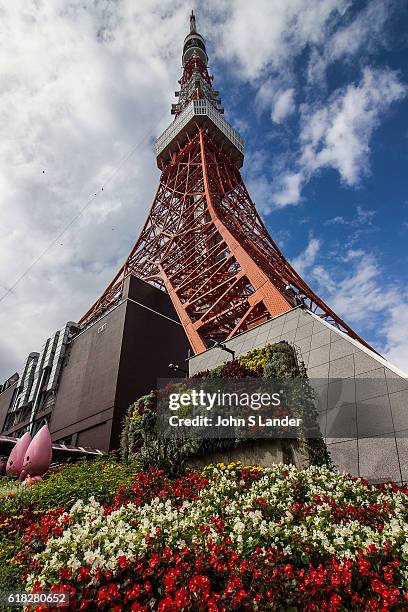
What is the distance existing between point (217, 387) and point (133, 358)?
965cm

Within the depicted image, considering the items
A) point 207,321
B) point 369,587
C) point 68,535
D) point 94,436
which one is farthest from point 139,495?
point 94,436

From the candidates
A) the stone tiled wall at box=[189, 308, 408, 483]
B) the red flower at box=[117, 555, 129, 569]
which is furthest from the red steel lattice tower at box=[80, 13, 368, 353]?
the red flower at box=[117, 555, 129, 569]

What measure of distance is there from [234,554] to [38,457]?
22.1 feet

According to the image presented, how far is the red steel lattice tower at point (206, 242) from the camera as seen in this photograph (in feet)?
50.2

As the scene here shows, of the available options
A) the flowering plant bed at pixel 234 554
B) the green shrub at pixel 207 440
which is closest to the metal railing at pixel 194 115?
the green shrub at pixel 207 440

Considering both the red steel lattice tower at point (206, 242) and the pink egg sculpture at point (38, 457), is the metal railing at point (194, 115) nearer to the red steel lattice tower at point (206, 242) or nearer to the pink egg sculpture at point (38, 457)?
the red steel lattice tower at point (206, 242)

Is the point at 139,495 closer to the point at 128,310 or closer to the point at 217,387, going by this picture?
the point at 217,387

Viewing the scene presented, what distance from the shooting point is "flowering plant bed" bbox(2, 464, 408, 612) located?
3148 mm

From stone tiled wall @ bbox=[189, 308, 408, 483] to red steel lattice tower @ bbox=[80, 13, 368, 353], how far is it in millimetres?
2568

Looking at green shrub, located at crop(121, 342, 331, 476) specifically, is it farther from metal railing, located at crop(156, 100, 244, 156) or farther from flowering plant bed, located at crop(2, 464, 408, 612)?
metal railing, located at crop(156, 100, 244, 156)

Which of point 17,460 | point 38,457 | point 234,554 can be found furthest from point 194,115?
point 234,554

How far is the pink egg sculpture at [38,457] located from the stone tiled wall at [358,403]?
627 centimetres

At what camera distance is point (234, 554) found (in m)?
3.52

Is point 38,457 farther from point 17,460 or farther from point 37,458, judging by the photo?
point 17,460
